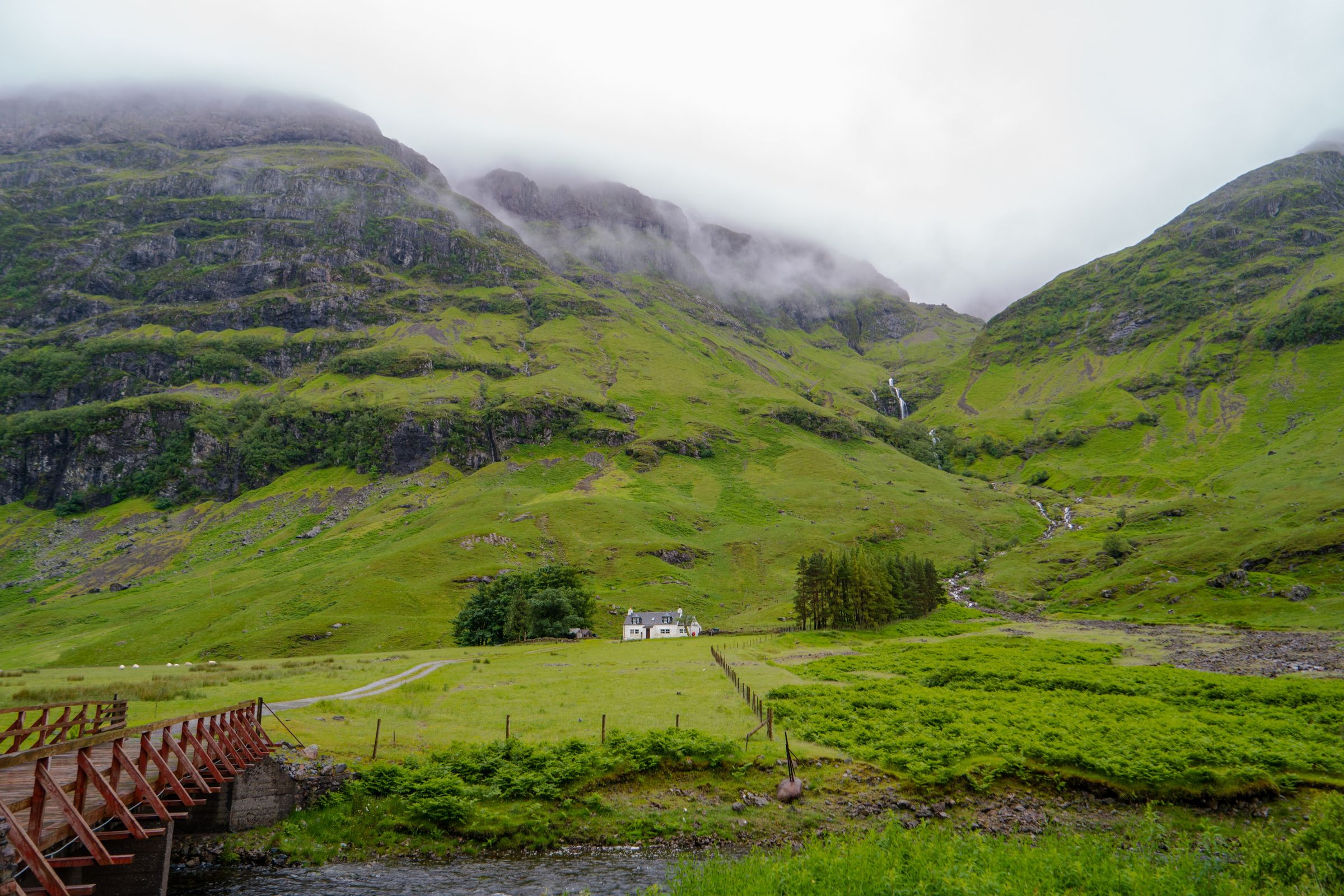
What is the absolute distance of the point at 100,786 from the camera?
15.5m

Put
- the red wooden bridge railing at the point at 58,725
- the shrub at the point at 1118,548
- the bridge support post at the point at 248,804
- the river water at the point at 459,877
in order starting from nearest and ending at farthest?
the red wooden bridge railing at the point at 58,725 → the river water at the point at 459,877 → the bridge support post at the point at 248,804 → the shrub at the point at 1118,548

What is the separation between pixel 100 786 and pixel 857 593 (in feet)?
326

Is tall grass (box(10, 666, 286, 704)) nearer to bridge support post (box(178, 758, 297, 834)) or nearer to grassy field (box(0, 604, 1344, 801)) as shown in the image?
grassy field (box(0, 604, 1344, 801))

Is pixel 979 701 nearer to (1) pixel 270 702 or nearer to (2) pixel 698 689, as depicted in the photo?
(2) pixel 698 689

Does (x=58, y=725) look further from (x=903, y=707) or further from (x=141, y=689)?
(x=903, y=707)

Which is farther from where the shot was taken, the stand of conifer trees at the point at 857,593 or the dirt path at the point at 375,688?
the stand of conifer trees at the point at 857,593

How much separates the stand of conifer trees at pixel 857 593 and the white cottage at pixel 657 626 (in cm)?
2334

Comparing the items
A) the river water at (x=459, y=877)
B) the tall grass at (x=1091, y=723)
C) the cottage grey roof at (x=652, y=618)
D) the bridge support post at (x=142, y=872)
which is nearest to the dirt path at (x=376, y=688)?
the river water at (x=459, y=877)

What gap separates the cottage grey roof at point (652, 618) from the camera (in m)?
124

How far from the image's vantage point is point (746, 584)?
160750 mm

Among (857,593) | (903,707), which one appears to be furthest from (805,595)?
(903,707)

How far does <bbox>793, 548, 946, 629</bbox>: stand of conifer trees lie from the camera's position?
10269 cm

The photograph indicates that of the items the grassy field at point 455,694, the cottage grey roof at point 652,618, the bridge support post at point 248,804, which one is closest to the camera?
the bridge support post at point 248,804

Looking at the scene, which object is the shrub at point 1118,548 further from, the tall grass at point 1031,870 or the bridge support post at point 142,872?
the bridge support post at point 142,872
